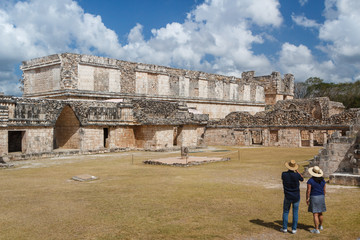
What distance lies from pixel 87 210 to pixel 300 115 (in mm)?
20142

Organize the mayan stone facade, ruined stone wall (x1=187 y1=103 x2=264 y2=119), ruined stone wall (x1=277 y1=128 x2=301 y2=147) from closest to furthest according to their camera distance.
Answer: the mayan stone facade, ruined stone wall (x1=277 y1=128 x2=301 y2=147), ruined stone wall (x1=187 y1=103 x2=264 y2=119)

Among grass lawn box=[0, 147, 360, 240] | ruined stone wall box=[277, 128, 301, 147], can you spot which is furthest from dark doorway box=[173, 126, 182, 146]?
grass lawn box=[0, 147, 360, 240]

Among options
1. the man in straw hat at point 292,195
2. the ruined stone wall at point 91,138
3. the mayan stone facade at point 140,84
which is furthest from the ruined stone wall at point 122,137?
the man in straw hat at point 292,195

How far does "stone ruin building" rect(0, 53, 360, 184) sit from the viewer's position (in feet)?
56.4

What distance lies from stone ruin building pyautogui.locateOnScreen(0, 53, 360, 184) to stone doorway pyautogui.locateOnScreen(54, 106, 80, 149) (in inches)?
2.2

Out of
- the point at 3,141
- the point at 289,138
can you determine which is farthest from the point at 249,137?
the point at 3,141

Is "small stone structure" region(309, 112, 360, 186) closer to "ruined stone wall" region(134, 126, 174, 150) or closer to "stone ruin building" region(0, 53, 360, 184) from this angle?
"stone ruin building" region(0, 53, 360, 184)

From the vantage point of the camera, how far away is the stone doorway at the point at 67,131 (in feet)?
63.1

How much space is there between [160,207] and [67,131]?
14.1 metres

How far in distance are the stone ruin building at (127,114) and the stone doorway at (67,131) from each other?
0.05 metres

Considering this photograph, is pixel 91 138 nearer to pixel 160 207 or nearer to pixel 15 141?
pixel 15 141

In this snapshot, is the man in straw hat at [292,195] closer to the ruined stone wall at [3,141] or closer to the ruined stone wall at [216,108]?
the ruined stone wall at [3,141]

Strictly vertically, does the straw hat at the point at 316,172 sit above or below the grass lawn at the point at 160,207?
above

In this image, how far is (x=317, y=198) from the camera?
559 cm
